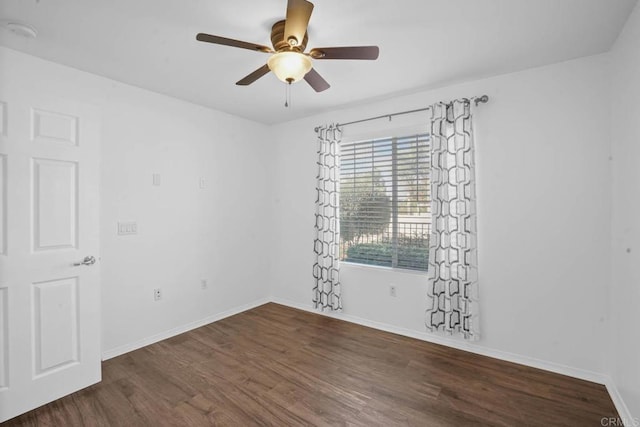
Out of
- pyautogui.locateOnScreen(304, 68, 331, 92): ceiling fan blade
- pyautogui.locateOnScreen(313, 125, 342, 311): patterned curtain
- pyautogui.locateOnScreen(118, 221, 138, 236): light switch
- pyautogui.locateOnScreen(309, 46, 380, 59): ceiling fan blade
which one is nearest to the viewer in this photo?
pyautogui.locateOnScreen(309, 46, 380, 59): ceiling fan blade

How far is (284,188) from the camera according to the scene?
14.2ft

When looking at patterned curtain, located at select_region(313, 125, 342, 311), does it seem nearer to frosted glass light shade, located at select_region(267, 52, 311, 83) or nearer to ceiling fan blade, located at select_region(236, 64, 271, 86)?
ceiling fan blade, located at select_region(236, 64, 271, 86)

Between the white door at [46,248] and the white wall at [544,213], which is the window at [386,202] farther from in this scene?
the white door at [46,248]

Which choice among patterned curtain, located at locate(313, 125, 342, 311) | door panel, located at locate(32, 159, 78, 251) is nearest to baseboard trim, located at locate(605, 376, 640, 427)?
patterned curtain, located at locate(313, 125, 342, 311)

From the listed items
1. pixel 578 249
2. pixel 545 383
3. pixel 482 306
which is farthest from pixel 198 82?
pixel 545 383

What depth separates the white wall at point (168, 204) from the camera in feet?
9.17

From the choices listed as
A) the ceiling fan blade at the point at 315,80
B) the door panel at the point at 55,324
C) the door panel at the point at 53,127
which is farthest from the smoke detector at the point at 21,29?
the ceiling fan blade at the point at 315,80

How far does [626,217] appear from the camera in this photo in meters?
2.03

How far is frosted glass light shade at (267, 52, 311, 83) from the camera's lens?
6.04 feet

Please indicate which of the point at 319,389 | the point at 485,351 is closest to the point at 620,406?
the point at 485,351

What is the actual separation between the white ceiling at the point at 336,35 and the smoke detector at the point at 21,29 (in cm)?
4

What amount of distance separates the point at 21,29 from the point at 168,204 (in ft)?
5.68

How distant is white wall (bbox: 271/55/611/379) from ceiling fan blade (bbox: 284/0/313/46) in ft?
6.09

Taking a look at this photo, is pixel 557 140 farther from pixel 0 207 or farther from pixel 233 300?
pixel 0 207
